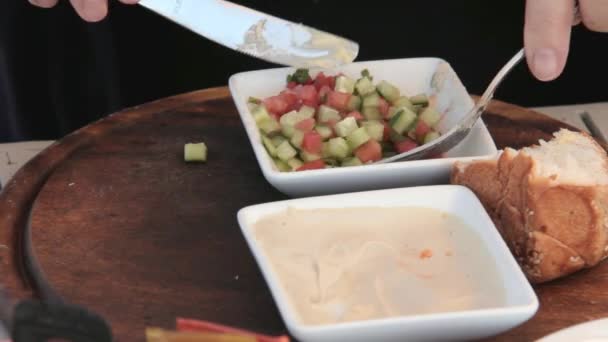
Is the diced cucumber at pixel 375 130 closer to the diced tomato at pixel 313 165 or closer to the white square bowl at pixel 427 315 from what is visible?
the diced tomato at pixel 313 165

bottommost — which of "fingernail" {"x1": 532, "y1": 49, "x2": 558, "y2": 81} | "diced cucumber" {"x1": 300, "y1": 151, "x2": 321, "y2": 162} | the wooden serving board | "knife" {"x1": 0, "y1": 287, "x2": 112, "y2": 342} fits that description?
the wooden serving board

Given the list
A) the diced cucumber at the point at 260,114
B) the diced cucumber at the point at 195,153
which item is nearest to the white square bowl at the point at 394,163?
the diced cucumber at the point at 260,114

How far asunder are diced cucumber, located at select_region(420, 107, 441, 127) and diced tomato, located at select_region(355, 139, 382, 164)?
0.51ft

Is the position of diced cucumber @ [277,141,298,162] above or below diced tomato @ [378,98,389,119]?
below

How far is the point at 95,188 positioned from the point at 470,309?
2.72 feet

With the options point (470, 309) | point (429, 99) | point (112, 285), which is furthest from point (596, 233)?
point (112, 285)

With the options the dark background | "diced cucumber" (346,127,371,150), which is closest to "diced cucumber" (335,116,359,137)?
"diced cucumber" (346,127,371,150)

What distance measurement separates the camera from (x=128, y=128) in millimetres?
1978

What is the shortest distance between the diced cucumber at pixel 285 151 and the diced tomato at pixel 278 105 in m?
0.15

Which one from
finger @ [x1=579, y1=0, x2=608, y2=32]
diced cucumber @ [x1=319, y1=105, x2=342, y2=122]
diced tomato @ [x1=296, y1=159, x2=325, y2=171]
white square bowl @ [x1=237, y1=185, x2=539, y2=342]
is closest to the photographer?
white square bowl @ [x1=237, y1=185, x2=539, y2=342]

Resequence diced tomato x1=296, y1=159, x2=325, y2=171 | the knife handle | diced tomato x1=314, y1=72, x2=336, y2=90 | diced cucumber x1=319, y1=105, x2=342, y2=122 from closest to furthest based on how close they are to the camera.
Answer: the knife handle < diced tomato x1=296, y1=159, x2=325, y2=171 < diced cucumber x1=319, y1=105, x2=342, y2=122 < diced tomato x1=314, y1=72, x2=336, y2=90

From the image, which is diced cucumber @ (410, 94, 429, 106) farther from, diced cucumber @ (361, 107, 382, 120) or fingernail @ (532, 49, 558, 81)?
fingernail @ (532, 49, 558, 81)

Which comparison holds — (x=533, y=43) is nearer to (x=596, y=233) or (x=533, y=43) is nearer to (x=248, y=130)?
(x=596, y=233)

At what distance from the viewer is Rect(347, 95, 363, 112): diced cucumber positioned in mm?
1884
